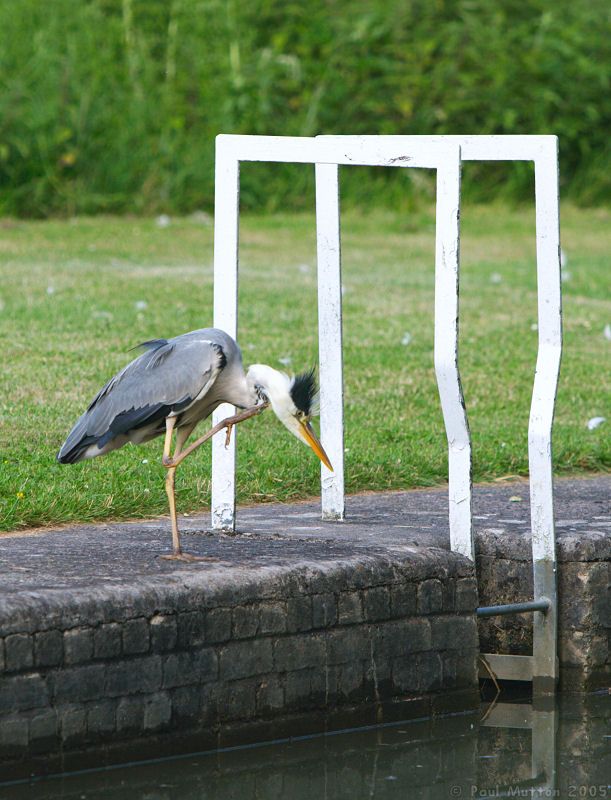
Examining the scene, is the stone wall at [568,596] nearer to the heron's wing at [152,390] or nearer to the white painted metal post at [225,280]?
the white painted metal post at [225,280]

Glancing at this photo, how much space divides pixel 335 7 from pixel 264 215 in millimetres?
3080

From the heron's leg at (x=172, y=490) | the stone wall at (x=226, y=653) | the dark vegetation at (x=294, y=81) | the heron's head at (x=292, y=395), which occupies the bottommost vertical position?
the stone wall at (x=226, y=653)

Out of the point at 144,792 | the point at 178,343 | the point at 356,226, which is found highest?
the point at 356,226

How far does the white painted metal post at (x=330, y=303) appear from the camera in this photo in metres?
6.31

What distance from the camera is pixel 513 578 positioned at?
6.11 meters

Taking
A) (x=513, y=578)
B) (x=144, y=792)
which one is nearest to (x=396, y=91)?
(x=513, y=578)

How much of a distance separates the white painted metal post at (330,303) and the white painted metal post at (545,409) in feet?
2.82

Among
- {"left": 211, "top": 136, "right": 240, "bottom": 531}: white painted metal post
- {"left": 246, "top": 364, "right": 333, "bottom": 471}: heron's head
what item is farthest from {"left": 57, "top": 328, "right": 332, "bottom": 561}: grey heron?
{"left": 211, "top": 136, "right": 240, "bottom": 531}: white painted metal post

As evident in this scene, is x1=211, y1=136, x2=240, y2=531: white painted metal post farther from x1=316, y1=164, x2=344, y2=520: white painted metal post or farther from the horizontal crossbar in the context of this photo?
the horizontal crossbar

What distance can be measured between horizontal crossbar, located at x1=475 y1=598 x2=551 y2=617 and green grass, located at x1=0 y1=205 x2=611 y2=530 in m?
1.65

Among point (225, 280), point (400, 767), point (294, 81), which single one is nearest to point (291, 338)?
point (225, 280)

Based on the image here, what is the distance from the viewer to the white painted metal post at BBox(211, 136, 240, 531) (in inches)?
239

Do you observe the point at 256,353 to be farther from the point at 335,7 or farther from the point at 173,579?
the point at 335,7

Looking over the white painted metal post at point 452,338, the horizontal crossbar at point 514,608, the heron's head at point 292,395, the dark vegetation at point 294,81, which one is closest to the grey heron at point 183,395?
the heron's head at point 292,395
